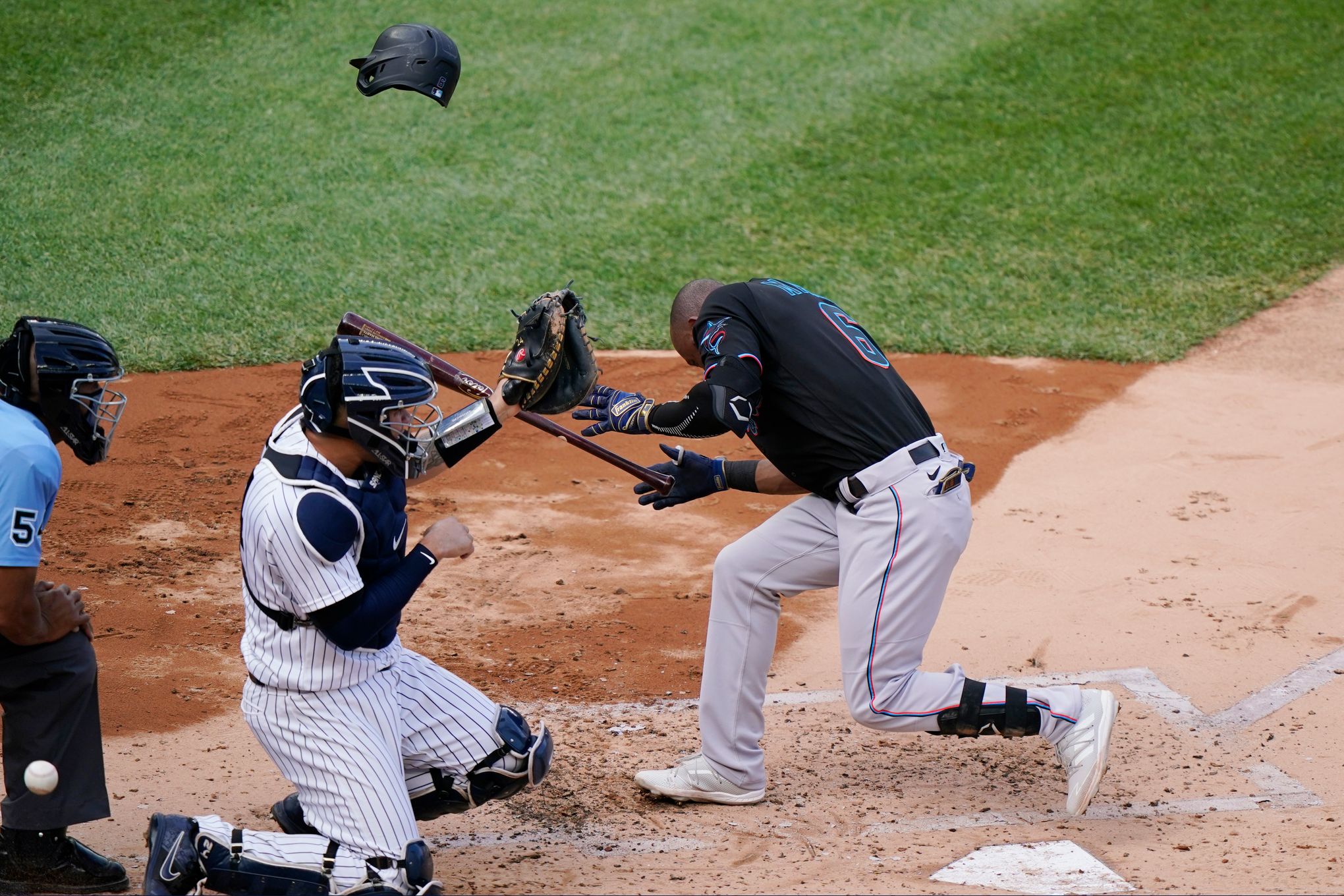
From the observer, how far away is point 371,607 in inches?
132

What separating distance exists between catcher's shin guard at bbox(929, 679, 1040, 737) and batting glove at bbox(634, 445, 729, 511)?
3.49ft

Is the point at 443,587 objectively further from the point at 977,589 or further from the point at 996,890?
the point at 996,890

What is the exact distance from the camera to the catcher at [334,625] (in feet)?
10.9

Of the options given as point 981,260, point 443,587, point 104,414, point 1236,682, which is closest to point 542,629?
point 443,587

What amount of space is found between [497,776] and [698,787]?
77 centimetres

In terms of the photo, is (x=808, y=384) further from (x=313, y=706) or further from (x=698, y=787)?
(x=313, y=706)

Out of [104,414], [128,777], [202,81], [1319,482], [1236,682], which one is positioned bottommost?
[128,777]

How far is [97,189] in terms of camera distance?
34.8 feet

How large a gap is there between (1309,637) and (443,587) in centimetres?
359

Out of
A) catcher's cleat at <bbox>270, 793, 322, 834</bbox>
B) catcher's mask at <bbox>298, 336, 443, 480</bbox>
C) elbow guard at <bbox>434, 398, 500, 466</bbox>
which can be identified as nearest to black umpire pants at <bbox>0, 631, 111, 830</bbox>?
catcher's cleat at <bbox>270, 793, 322, 834</bbox>

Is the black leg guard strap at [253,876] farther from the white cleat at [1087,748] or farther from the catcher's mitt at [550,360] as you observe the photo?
the white cleat at [1087,748]

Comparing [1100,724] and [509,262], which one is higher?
[509,262]

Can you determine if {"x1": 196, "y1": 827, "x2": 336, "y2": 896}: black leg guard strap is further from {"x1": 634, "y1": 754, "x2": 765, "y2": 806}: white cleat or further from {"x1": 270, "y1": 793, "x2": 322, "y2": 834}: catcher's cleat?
{"x1": 634, "y1": 754, "x2": 765, "y2": 806}: white cleat

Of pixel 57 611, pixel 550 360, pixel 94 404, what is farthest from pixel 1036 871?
pixel 94 404
